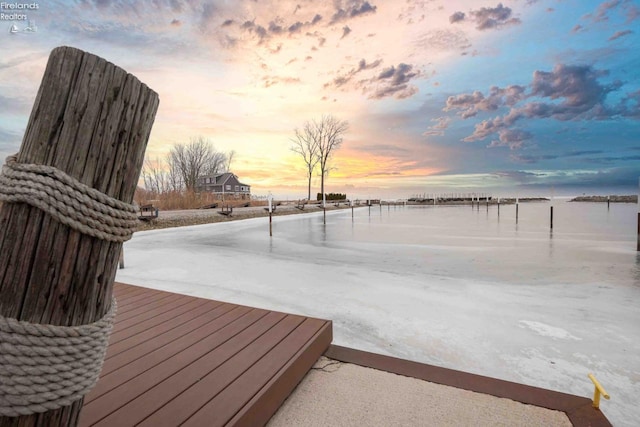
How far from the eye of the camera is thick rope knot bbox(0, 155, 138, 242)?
61 cm

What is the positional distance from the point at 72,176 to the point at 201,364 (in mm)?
1348

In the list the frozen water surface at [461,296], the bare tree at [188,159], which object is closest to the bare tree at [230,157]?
the bare tree at [188,159]

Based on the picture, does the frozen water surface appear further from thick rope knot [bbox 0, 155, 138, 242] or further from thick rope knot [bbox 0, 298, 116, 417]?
thick rope knot [bbox 0, 155, 138, 242]

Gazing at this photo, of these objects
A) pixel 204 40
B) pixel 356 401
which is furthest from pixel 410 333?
pixel 204 40

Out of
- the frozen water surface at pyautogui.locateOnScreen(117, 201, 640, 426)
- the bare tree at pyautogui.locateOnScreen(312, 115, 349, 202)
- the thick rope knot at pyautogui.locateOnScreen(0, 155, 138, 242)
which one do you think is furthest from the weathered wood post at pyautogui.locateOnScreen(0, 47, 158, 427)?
the bare tree at pyautogui.locateOnScreen(312, 115, 349, 202)

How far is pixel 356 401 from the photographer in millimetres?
1562

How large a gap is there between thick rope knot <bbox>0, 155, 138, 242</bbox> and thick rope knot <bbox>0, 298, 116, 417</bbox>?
211 mm

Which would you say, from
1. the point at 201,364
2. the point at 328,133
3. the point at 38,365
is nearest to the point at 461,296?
the point at 201,364

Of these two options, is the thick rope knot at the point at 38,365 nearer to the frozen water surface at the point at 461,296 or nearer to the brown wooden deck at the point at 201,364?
the brown wooden deck at the point at 201,364

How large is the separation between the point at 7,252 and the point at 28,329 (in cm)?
17

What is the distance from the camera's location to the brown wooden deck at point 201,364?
1.29 m

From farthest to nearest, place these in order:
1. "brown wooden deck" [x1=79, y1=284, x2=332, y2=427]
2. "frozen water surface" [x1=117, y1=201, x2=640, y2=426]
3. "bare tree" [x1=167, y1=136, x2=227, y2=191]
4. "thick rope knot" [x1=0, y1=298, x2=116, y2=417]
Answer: "bare tree" [x1=167, y1=136, x2=227, y2=191] < "frozen water surface" [x1=117, y1=201, x2=640, y2=426] < "brown wooden deck" [x1=79, y1=284, x2=332, y2=427] < "thick rope knot" [x1=0, y1=298, x2=116, y2=417]

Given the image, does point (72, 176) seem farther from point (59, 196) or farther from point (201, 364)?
point (201, 364)

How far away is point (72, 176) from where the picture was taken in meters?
0.65
